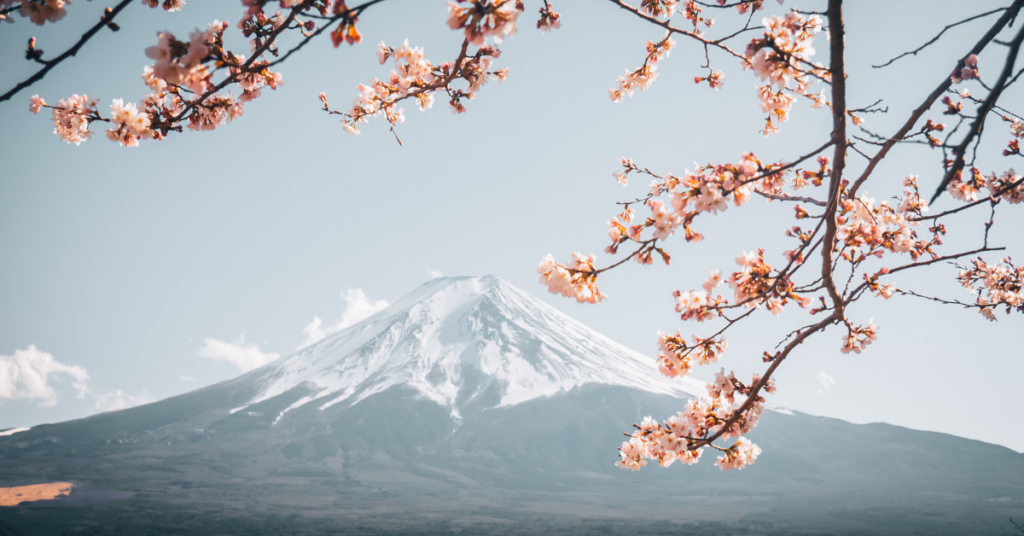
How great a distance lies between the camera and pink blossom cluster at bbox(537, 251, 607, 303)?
5.89ft

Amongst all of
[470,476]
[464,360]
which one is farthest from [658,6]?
[464,360]

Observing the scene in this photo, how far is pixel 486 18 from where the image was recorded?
138 cm

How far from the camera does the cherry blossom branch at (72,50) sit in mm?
1244

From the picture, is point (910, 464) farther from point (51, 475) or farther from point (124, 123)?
point (51, 475)

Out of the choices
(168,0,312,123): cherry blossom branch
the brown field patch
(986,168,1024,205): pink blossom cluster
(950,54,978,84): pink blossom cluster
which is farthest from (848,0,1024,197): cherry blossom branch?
the brown field patch

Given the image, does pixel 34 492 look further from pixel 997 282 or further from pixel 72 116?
pixel 997 282

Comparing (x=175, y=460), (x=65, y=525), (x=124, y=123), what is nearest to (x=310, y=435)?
(x=175, y=460)

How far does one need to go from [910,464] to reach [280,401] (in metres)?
105

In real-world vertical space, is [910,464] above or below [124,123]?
below

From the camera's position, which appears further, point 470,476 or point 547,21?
Result: point 470,476

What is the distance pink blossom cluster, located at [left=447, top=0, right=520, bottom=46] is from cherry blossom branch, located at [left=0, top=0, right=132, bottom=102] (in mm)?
904

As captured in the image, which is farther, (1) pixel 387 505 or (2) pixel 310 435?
(2) pixel 310 435

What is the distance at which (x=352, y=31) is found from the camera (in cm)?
138

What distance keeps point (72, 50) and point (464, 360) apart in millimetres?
103979
